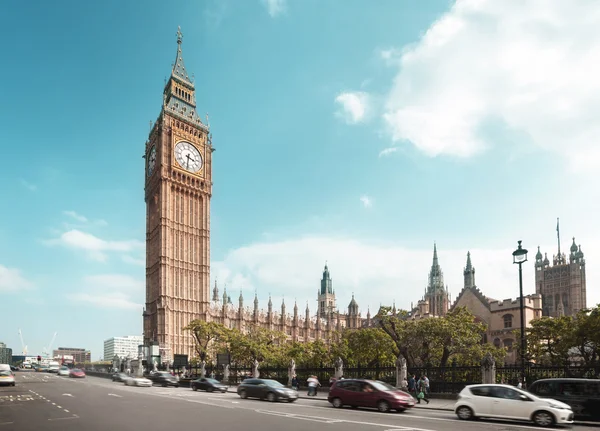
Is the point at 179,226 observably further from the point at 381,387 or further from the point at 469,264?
the point at 469,264

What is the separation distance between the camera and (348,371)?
3538 centimetres

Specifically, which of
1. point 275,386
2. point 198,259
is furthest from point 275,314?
point 275,386

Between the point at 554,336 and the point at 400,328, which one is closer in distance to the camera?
the point at 554,336

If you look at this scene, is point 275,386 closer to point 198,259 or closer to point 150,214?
point 198,259

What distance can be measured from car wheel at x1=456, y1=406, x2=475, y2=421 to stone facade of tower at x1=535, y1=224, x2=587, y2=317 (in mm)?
108200

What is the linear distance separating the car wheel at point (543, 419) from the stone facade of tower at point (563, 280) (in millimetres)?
109010

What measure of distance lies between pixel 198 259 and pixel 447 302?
191ft

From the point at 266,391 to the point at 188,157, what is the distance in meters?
61.0

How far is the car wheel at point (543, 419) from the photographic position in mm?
16656

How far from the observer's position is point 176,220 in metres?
78.9

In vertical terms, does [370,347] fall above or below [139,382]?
above

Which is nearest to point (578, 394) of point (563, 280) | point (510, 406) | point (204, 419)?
point (510, 406)

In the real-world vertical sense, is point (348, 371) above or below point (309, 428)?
below

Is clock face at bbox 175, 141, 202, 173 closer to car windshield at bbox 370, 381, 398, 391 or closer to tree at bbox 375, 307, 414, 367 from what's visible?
tree at bbox 375, 307, 414, 367
